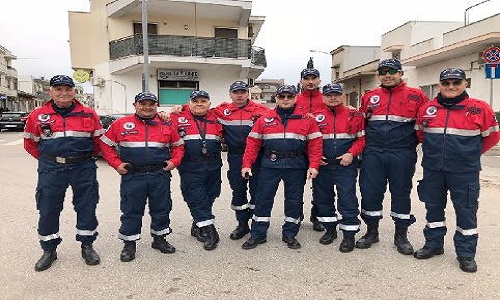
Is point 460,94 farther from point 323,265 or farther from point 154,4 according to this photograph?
point 154,4

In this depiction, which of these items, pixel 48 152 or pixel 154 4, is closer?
pixel 48 152

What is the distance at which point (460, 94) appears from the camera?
3734 millimetres

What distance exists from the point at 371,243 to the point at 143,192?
2615 mm

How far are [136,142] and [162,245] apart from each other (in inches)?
47.1

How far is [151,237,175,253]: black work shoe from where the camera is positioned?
13.7 feet

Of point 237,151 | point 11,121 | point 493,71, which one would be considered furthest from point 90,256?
point 11,121

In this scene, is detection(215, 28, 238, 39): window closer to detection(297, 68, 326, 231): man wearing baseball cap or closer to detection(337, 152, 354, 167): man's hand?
detection(297, 68, 326, 231): man wearing baseball cap

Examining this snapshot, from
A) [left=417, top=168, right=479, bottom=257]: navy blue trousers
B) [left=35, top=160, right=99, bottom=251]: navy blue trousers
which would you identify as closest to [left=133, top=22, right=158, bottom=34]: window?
[left=35, top=160, right=99, bottom=251]: navy blue trousers

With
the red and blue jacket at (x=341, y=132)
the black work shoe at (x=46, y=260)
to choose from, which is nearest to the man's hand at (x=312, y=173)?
the red and blue jacket at (x=341, y=132)

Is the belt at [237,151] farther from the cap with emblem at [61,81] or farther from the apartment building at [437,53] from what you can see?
the apartment building at [437,53]

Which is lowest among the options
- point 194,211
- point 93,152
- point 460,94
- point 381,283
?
point 381,283

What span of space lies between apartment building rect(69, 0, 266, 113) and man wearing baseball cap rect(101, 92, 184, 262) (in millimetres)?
15590

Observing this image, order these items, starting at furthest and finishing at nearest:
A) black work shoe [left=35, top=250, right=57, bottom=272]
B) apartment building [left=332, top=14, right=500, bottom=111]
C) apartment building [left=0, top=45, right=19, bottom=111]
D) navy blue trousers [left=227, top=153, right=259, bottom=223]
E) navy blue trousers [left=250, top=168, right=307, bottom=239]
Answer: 1. apartment building [left=0, top=45, right=19, bottom=111]
2. apartment building [left=332, top=14, right=500, bottom=111]
3. navy blue trousers [left=227, top=153, right=259, bottom=223]
4. navy blue trousers [left=250, top=168, right=307, bottom=239]
5. black work shoe [left=35, top=250, right=57, bottom=272]

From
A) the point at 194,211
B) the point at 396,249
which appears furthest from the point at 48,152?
the point at 396,249
